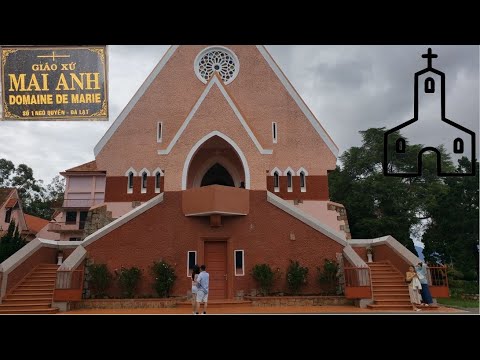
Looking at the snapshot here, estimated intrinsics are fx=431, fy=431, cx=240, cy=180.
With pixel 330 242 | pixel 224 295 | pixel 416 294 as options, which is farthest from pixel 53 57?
pixel 416 294

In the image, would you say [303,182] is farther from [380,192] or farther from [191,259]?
[380,192]

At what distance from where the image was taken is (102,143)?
784 inches

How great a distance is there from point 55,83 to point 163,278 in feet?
25.0

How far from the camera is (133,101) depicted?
20.4 m

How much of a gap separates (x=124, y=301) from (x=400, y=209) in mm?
17255

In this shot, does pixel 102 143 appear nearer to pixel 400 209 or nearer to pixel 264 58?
pixel 264 58

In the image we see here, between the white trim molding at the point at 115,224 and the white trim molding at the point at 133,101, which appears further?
the white trim molding at the point at 133,101

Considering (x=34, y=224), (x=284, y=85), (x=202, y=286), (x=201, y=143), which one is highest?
(x=284, y=85)

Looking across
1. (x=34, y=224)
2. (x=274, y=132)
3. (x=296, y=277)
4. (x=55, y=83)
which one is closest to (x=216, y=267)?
(x=296, y=277)

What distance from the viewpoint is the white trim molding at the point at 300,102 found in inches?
789

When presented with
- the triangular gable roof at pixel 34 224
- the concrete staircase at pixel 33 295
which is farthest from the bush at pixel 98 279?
the triangular gable roof at pixel 34 224

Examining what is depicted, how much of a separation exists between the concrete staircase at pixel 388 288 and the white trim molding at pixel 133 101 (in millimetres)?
12702

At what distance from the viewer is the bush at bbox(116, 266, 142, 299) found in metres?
14.1

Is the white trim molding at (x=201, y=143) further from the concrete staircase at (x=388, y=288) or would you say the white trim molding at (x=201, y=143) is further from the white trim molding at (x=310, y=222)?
the concrete staircase at (x=388, y=288)
